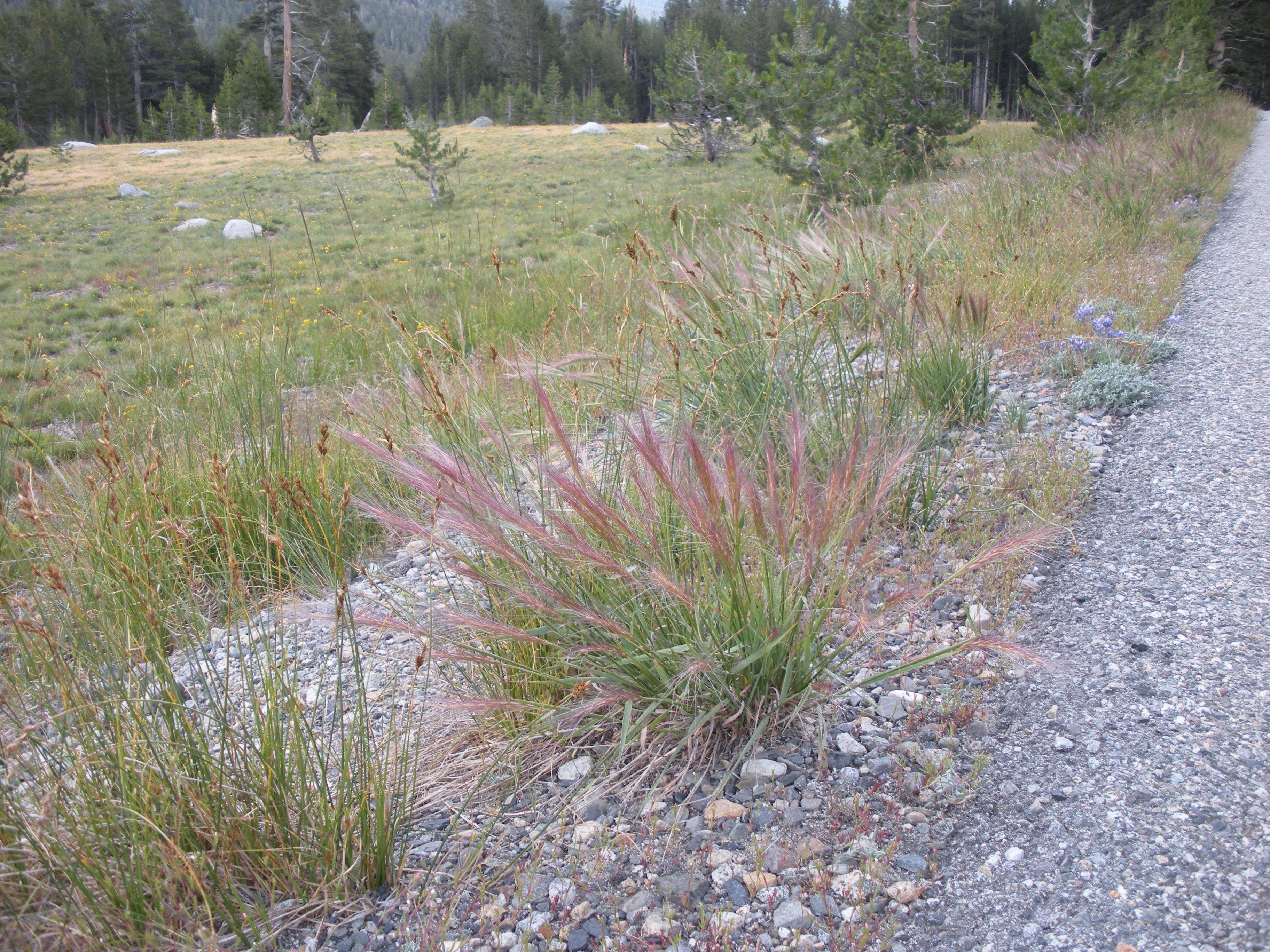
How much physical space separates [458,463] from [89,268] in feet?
41.7

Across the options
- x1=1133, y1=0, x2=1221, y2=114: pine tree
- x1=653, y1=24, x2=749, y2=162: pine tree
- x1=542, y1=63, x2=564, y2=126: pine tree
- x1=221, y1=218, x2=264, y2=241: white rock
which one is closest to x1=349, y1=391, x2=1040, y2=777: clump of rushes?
x1=1133, y1=0, x2=1221, y2=114: pine tree

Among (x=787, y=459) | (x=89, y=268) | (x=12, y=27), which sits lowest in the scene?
(x=787, y=459)

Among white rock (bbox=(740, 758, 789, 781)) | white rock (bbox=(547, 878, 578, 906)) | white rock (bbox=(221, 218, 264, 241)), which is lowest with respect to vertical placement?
white rock (bbox=(547, 878, 578, 906))

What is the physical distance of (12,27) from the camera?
120ft

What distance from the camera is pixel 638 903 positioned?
1328 millimetres

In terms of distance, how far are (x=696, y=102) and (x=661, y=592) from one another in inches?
883

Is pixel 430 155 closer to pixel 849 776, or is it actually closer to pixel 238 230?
pixel 238 230

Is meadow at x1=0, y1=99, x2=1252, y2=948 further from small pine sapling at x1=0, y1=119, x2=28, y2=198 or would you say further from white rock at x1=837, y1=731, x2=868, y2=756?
small pine sapling at x1=0, y1=119, x2=28, y2=198

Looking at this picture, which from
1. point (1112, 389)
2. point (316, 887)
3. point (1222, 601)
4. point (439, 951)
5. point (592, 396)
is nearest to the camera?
point (439, 951)

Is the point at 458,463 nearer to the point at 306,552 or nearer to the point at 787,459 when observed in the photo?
the point at 787,459

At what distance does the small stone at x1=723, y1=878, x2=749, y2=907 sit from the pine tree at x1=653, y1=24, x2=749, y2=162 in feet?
66.7

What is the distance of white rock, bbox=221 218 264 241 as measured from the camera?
13445 millimetres

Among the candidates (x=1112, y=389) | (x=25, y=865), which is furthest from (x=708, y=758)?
(x=1112, y=389)

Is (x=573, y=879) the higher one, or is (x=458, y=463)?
(x=458, y=463)
